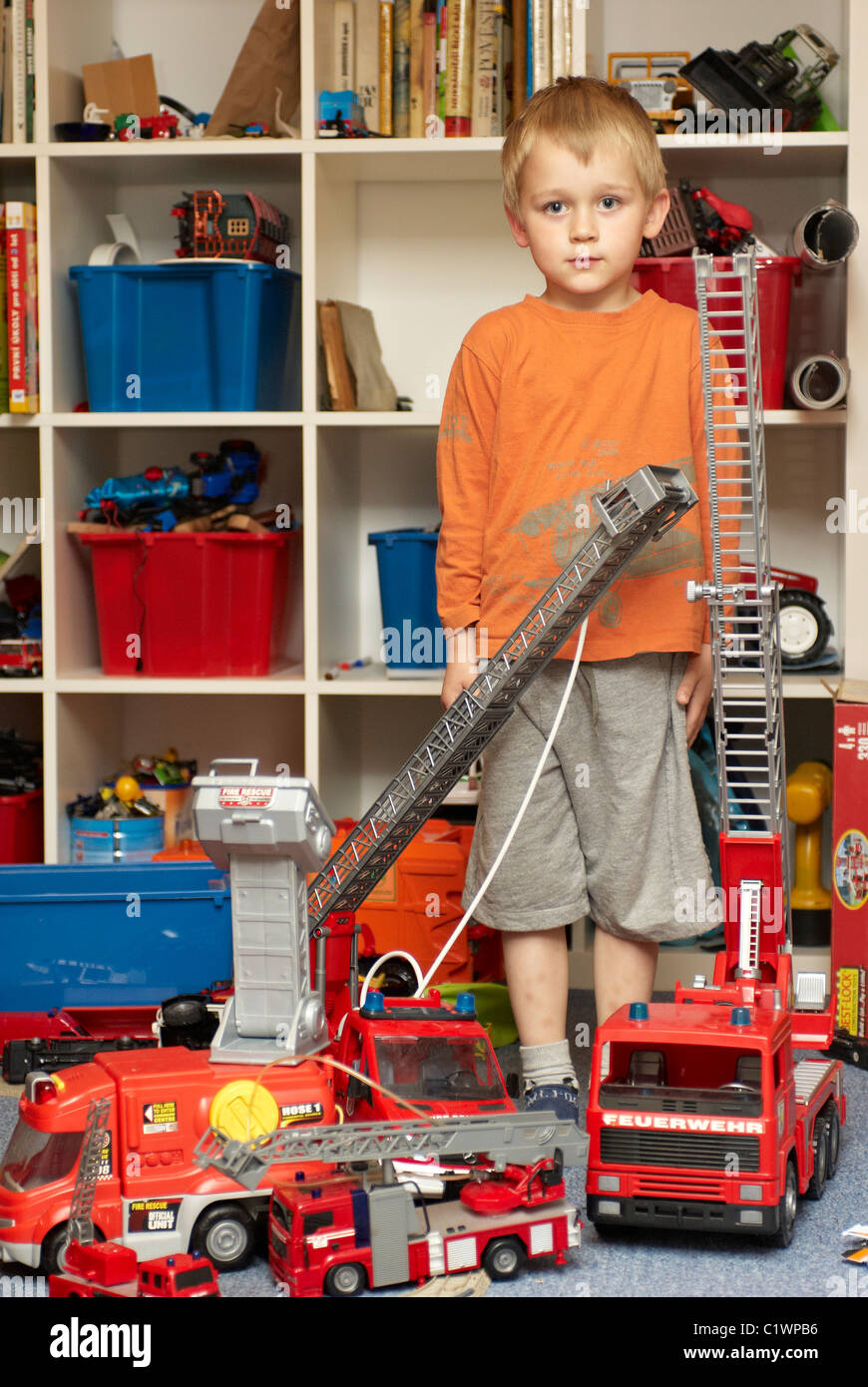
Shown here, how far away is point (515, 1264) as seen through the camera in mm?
1282

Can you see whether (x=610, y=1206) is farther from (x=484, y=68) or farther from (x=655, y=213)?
(x=484, y=68)

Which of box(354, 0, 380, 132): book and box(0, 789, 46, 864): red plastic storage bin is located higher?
box(354, 0, 380, 132): book

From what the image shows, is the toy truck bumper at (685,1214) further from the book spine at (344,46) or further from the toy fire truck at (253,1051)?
the book spine at (344,46)

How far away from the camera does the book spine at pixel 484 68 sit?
2.19 meters

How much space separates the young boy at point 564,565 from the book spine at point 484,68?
0.59 meters

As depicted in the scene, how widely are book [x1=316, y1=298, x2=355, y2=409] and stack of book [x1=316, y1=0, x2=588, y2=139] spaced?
12.2 inches

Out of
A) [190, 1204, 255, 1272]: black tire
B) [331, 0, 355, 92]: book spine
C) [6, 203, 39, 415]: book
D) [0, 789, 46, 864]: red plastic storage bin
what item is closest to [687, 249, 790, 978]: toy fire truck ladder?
[190, 1204, 255, 1272]: black tire

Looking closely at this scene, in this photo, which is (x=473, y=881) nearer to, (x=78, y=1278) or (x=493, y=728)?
(x=493, y=728)

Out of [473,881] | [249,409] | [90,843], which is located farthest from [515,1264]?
[249,409]

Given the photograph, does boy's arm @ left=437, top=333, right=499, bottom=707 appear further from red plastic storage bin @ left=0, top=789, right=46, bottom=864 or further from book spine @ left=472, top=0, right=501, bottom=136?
→ red plastic storage bin @ left=0, top=789, right=46, bottom=864

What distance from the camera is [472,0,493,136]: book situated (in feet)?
7.20

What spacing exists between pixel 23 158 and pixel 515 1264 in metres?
1.82

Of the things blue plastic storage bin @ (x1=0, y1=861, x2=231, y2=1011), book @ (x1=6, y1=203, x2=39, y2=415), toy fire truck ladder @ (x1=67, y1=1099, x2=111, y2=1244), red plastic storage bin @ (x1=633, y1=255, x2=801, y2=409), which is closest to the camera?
toy fire truck ladder @ (x1=67, y1=1099, x2=111, y2=1244)

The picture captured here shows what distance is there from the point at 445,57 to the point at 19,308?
0.75 meters
